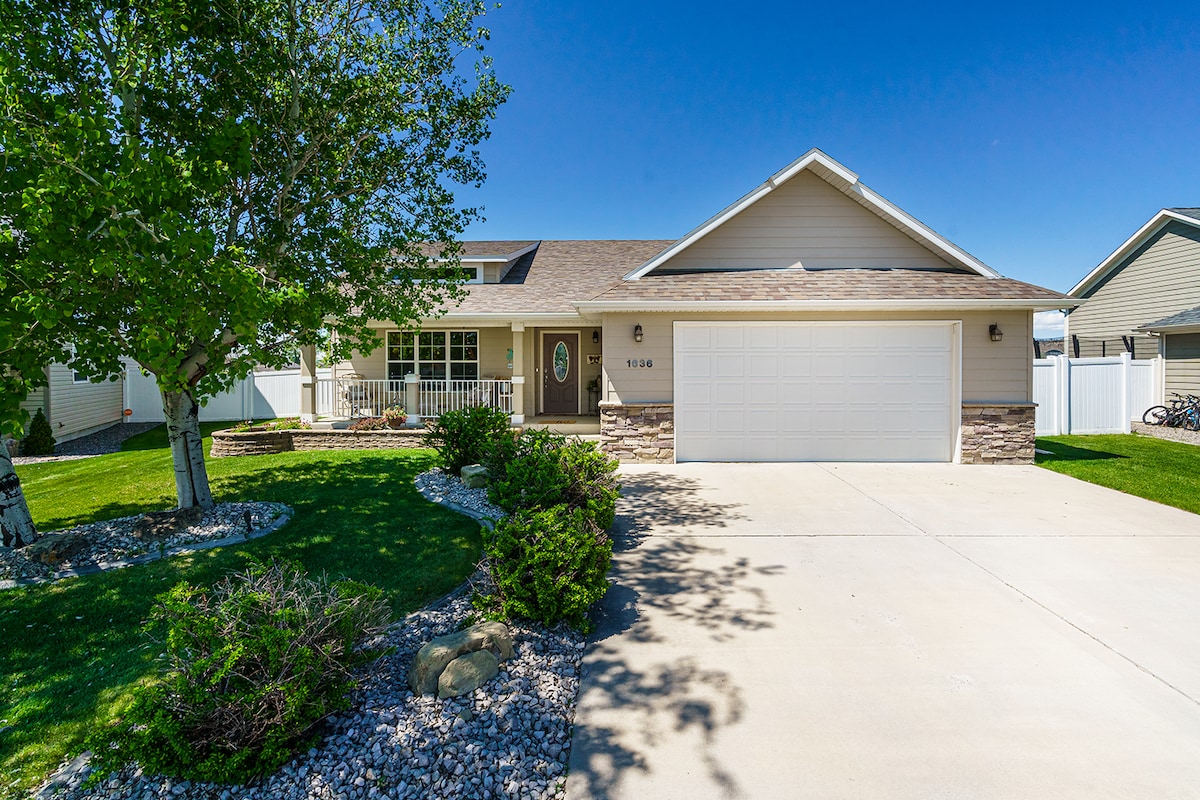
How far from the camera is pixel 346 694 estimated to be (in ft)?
9.20

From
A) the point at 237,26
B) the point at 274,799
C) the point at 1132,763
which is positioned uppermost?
the point at 237,26

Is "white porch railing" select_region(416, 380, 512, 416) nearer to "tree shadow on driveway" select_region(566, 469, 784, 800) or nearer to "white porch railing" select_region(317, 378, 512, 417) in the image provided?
"white porch railing" select_region(317, 378, 512, 417)

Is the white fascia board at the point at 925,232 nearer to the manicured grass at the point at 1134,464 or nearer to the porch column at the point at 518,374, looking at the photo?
the manicured grass at the point at 1134,464

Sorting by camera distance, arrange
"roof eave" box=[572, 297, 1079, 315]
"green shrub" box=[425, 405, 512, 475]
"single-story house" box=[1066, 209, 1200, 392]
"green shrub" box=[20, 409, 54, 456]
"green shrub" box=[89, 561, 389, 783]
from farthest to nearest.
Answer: "single-story house" box=[1066, 209, 1200, 392] → "green shrub" box=[20, 409, 54, 456] → "roof eave" box=[572, 297, 1079, 315] → "green shrub" box=[425, 405, 512, 475] → "green shrub" box=[89, 561, 389, 783]

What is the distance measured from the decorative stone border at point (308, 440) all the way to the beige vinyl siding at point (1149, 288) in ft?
66.3

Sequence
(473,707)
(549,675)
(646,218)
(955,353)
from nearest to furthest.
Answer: (473,707)
(549,675)
(955,353)
(646,218)

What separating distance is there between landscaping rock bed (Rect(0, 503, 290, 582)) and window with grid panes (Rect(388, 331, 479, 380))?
7816 millimetres

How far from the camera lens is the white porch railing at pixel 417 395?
12570 millimetres

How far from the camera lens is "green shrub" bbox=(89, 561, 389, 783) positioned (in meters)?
2.23

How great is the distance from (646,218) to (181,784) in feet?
60.4

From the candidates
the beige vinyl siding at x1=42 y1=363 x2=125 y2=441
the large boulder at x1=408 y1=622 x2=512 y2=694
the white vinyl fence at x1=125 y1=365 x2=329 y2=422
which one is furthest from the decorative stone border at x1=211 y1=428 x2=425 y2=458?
the large boulder at x1=408 y1=622 x2=512 y2=694

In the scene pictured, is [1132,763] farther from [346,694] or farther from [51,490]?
[51,490]

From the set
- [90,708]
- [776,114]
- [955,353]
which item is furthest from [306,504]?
[776,114]

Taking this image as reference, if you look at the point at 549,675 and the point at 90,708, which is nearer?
the point at 90,708
